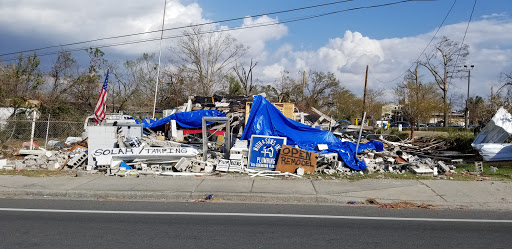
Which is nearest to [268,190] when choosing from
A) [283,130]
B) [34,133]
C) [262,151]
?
[262,151]

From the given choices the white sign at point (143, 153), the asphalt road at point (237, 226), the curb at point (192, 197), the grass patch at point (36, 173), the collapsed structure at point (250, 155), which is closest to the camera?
the asphalt road at point (237, 226)

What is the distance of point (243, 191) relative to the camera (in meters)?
9.23

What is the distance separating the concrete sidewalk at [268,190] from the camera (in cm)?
880

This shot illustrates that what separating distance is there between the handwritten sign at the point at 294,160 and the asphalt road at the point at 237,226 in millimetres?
3363

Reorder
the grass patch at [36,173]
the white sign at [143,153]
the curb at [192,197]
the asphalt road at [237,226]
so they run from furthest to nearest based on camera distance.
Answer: the white sign at [143,153] < the grass patch at [36,173] < the curb at [192,197] < the asphalt road at [237,226]

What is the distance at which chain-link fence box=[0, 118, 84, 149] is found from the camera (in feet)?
56.5

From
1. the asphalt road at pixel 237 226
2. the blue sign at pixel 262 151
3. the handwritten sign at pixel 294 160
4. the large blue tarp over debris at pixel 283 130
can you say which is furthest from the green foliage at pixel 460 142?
the asphalt road at pixel 237 226

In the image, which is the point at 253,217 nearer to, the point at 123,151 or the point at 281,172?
the point at 281,172

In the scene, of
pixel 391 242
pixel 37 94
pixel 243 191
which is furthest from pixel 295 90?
pixel 391 242

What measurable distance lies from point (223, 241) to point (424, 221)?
362 cm

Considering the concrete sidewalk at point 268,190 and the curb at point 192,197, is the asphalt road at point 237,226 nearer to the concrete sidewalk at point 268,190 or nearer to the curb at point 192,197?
the curb at point 192,197

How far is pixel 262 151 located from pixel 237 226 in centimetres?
554

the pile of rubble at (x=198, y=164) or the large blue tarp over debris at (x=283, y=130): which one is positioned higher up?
the large blue tarp over debris at (x=283, y=130)

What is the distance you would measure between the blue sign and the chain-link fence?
356 inches
